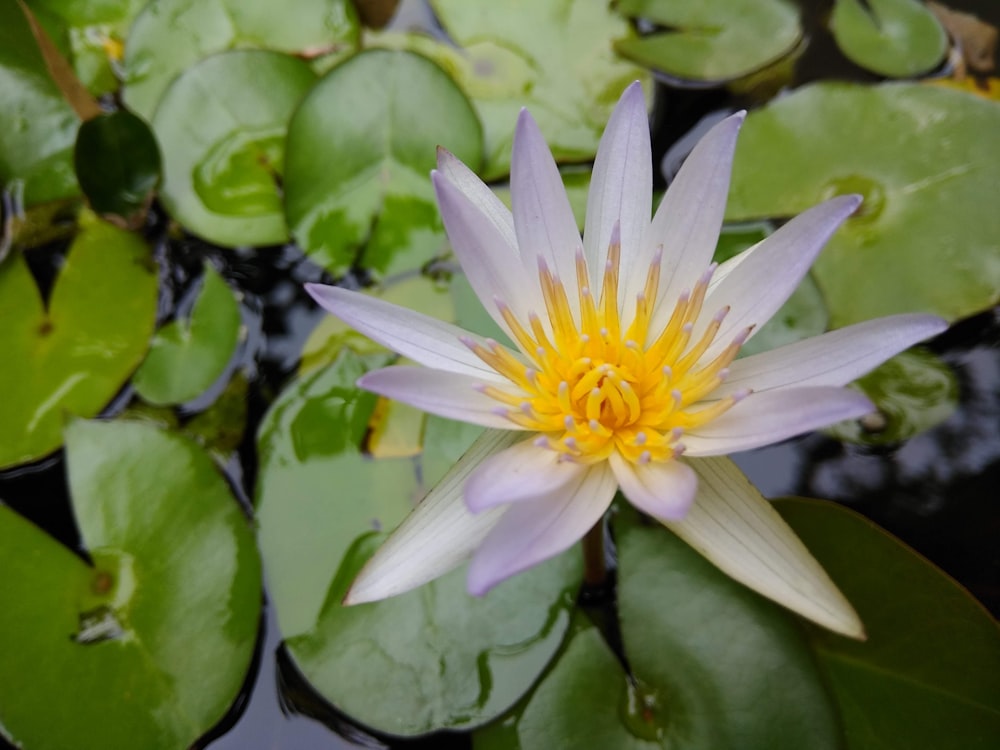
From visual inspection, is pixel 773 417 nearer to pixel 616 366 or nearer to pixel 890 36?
pixel 616 366

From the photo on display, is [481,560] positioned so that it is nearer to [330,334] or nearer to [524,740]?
[524,740]

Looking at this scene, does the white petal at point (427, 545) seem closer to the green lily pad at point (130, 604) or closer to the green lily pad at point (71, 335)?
the green lily pad at point (130, 604)

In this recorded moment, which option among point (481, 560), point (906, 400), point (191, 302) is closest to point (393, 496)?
point (481, 560)

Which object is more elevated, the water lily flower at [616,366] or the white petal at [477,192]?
the white petal at [477,192]

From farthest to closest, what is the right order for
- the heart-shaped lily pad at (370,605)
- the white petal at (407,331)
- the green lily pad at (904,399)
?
the green lily pad at (904,399)
the heart-shaped lily pad at (370,605)
the white petal at (407,331)

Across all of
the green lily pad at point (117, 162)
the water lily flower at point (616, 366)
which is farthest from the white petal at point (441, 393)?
the green lily pad at point (117, 162)

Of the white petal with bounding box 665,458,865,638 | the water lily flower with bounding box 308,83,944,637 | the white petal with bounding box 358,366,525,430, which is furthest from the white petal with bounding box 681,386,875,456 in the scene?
the white petal with bounding box 358,366,525,430

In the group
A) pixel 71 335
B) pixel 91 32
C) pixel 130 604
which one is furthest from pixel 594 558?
pixel 91 32
